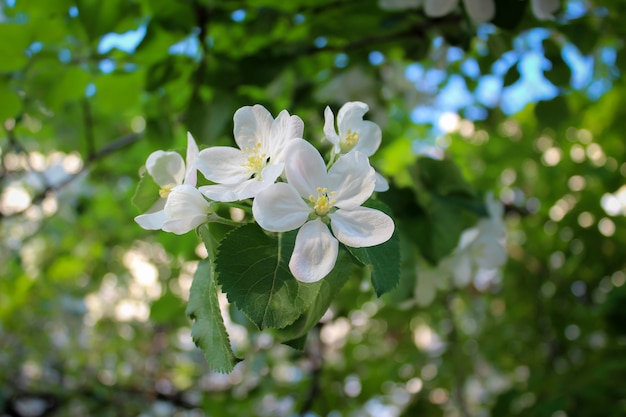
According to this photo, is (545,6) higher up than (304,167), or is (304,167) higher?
(304,167)

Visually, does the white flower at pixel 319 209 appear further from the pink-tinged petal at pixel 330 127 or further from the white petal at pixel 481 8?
the white petal at pixel 481 8

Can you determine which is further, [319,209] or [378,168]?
[378,168]

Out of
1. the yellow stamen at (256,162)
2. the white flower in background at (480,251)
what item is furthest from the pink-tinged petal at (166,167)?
the white flower in background at (480,251)

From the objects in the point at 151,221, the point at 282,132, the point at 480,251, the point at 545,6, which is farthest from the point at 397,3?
the point at 151,221

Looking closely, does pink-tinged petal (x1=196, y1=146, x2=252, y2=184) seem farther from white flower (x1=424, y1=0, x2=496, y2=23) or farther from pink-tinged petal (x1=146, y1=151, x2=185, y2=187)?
white flower (x1=424, y1=0, x2=496, y2=23)

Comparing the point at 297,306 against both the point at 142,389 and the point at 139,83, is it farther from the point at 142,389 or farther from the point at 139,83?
the point at 142,389

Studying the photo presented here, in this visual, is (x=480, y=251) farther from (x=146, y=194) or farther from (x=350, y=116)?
(x=146, y=194)
